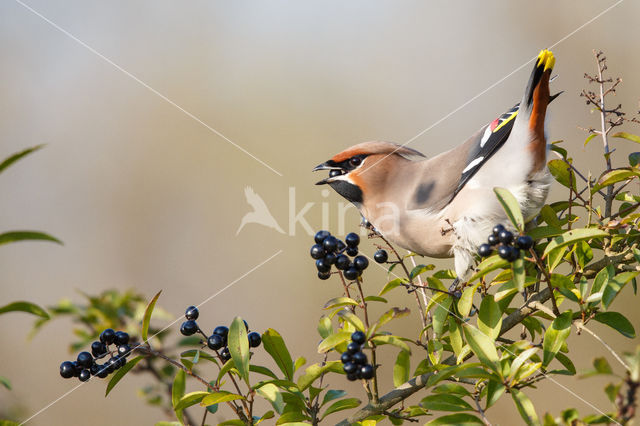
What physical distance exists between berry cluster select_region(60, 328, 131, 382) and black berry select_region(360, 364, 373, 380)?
2.47ft

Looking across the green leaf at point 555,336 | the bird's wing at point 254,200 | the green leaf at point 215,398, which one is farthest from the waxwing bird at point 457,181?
the bird's wing at point 254,200

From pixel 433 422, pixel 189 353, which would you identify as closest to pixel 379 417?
pixel 433 422

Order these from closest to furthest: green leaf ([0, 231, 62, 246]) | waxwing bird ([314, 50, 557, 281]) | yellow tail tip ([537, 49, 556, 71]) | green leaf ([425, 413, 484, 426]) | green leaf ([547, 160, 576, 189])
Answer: green leaf ([0, 231, 62, 246]) → green leaf ([425, 413, 484, 426]) → green leaf ([547, 160, 576, 189]) → yellow tail tip ([537, 49, 556, 71]) → waxwing bird ([314, 50, 557, 281])

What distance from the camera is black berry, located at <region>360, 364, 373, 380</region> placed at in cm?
178

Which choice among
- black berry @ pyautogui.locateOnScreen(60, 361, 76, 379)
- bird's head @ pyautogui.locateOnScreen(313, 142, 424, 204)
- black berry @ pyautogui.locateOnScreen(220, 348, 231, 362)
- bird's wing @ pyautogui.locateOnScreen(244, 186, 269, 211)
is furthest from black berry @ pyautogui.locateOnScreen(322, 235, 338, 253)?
bird's wing @ pyautogui.locateOnScreen(244, 186, 269, 211)

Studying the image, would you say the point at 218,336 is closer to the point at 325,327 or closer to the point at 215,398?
the point at 215,398

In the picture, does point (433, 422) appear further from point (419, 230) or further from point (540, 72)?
point (540, 72)

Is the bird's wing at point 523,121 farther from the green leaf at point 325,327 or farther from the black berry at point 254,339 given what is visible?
the black berry at point 254,339

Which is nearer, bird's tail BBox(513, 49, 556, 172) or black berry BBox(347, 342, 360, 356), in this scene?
black berry BBox(347, 342, 360, 356)

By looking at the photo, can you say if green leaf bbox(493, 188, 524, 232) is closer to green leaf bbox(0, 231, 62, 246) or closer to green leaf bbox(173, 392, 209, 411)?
green leaf bbox(173, 392, 209, 411)

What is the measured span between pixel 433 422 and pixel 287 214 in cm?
525

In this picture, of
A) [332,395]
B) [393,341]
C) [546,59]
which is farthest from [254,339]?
[546,59]

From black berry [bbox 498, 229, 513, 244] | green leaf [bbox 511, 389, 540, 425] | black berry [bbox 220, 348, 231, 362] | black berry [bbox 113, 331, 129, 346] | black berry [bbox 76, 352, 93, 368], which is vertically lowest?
green leaf [bbox 511, 389, 540, 425]

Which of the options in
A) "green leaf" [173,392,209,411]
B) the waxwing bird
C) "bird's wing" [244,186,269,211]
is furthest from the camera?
"bird's wing" [244,186,269,211]
